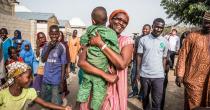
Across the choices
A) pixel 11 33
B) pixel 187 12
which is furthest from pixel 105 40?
pixel 187 12

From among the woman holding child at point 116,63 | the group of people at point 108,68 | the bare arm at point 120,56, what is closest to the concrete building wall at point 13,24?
the group of people at point 108,68

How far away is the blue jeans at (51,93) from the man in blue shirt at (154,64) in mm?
1545

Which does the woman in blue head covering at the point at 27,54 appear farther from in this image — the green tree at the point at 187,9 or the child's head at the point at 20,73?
the green tree at the point at 187,9

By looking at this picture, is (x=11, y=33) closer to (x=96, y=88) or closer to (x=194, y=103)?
(x=194, y=103)

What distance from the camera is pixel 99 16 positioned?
3156 millimetres

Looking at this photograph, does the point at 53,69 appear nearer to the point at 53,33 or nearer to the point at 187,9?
the point at 53,33

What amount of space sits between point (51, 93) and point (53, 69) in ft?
1.39

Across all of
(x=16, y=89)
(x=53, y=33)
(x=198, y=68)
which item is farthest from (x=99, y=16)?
(x=53, y=33)

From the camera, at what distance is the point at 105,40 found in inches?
120

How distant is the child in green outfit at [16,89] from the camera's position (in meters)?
3.68

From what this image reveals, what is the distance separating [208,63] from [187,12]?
2197 cm

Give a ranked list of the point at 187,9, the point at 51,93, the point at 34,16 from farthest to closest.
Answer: the point at 34,16, the point at 187,9, the point at 51,93

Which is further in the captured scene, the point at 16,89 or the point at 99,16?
the point at 16,89

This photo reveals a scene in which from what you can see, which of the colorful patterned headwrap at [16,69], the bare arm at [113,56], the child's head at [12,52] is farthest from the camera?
the child's head at [12,52]
